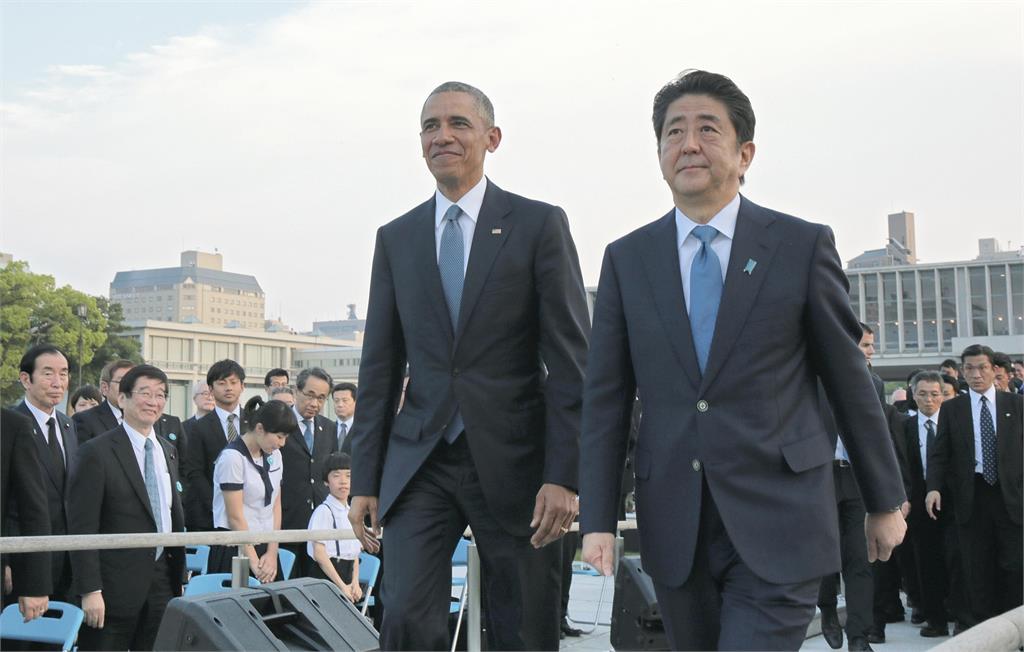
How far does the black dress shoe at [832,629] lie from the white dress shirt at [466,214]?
5.50 m

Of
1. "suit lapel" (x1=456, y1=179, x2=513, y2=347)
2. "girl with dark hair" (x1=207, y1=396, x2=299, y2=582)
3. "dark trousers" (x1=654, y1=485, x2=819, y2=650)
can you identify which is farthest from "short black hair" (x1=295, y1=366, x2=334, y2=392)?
"dark trousers" (x1=654, y1=485, x2=819, y2=650)

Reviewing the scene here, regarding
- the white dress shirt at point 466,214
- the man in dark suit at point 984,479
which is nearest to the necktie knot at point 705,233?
the white dress shirt at point 466,214

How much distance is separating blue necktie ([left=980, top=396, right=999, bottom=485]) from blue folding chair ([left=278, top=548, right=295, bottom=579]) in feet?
18.5

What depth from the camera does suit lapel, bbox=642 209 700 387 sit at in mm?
3154

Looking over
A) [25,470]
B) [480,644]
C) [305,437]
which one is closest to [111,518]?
[25,470]

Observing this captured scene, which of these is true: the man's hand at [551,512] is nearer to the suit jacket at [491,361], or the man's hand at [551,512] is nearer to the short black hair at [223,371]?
the suit jacket at [491,361]

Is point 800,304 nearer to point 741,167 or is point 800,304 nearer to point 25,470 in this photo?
point 741,167

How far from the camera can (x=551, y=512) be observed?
373cm

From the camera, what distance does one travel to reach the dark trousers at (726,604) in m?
2.96

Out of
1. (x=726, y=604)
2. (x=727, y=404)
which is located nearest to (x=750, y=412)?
(x=727, y=404)

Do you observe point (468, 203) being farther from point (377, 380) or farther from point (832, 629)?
point (832, 629)

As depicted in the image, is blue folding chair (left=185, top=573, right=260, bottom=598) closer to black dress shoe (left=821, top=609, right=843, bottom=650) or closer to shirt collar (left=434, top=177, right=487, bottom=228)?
shirt collar (left=434, top=177, right=487, bottom=228)

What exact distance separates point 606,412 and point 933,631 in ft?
25.2

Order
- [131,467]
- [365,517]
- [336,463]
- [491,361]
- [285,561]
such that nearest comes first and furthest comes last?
1. [491,361]
2. [365,517]
3. [131,467]
4. [285,561]
5. [336,463]
